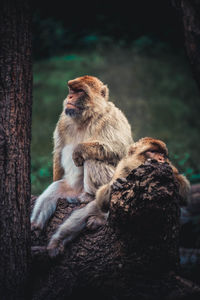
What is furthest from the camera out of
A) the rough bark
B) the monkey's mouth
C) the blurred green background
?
the blurred green background

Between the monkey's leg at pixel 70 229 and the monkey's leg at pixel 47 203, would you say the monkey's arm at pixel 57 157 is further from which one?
the monkey's leg at pixel 70 229

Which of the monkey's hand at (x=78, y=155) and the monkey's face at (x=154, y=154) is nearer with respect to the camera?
the monkey's face at (x=154, y=154)

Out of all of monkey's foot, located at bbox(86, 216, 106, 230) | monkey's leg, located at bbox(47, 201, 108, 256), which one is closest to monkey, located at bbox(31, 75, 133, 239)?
monkey's leg, located at bbox(47, 201, 108, 256)

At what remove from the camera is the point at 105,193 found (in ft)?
11.8

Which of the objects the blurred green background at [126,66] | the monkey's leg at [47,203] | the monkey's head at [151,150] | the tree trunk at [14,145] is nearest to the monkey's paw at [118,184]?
the monkey's head at [151,150]

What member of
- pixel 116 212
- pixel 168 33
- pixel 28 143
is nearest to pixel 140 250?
pixel 116 212

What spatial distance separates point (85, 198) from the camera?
407 cm

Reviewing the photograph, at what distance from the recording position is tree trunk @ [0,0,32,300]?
293 cm

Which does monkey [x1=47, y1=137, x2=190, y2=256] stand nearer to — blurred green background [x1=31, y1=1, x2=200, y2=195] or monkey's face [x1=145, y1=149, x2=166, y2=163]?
monkey's face [x1=145, y1=149, x2=166, y2=163]

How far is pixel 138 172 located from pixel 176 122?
8.71m

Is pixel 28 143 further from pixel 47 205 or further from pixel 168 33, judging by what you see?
pixel 168 33

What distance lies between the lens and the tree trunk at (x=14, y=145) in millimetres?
2928

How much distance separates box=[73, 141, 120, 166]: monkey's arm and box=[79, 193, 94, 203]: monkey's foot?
354 mm

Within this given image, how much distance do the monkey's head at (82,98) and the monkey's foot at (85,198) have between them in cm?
93
